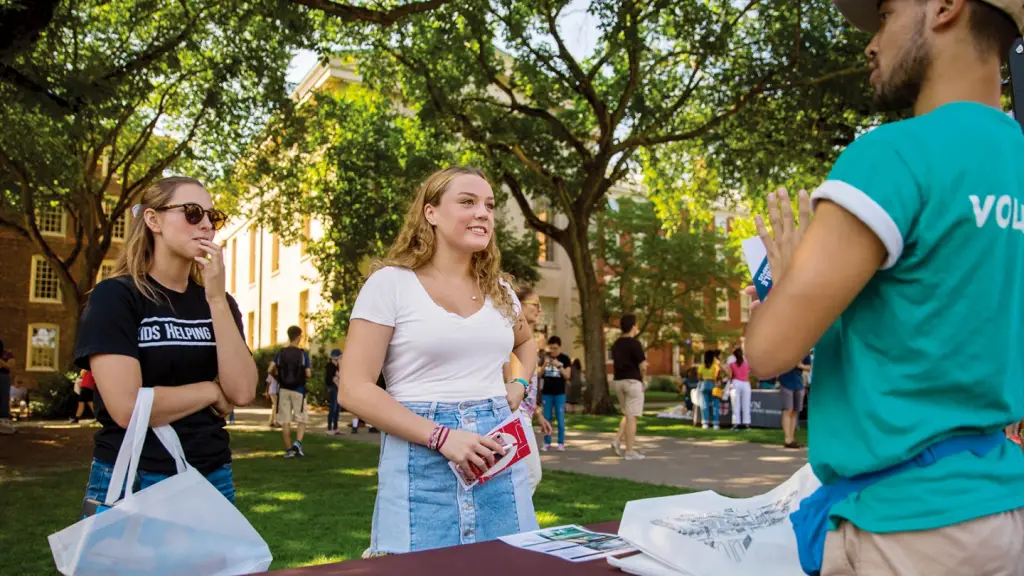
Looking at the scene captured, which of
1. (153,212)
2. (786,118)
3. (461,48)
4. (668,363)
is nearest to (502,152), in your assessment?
(461,48)

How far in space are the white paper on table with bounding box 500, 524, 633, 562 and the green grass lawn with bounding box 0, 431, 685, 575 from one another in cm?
410

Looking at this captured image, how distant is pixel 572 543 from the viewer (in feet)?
6.88

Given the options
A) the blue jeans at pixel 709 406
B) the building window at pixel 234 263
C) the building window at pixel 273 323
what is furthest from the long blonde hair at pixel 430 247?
the building window at pixel 234 263

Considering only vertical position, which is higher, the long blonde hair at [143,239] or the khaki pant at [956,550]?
the long blonde hair at [143,239]

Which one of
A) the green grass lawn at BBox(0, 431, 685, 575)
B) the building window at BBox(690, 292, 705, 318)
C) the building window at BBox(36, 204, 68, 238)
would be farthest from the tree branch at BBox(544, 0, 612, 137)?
the building window at BBox(36, 204, 68, 238)

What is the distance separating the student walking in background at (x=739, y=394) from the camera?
19.6 m

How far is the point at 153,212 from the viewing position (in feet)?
10.3

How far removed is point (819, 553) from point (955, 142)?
2.23ft

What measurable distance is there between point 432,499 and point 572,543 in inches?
30.5

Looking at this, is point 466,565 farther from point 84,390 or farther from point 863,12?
point 84,390

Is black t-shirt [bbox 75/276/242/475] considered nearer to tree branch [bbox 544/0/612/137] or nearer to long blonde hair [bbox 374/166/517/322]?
long blonde hair [bbox 374/166/517/322]

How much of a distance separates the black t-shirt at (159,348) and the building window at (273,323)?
40.4 meters

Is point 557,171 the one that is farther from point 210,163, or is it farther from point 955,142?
point 955,142

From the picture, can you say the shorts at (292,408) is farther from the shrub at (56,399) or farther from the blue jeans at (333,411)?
the shrub at (56,399)
